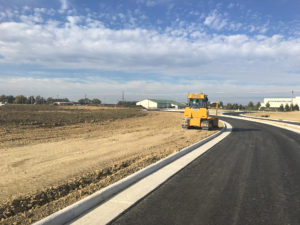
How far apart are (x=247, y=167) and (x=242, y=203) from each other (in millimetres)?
3111

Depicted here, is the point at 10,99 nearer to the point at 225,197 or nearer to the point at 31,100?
the point at 31,100

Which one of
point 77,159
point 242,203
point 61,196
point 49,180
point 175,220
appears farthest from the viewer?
point 77,159

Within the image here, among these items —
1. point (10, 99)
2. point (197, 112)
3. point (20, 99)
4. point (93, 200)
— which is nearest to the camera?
point (93, 200)

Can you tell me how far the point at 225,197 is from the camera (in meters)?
4.86

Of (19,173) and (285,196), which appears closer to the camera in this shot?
(285,196)

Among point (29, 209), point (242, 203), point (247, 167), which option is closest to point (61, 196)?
point (29, 209)

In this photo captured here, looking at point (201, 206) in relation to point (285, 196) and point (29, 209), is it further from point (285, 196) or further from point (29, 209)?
point (29, 209)

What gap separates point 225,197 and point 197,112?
1327cm

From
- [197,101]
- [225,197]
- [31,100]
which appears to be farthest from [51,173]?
[31,100]

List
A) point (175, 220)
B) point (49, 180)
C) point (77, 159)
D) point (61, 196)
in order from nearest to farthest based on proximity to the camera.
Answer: point (175, 220), point (61, 196), point (49, 180), point (77, 159)

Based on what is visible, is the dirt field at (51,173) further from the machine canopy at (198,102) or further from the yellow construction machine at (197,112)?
the machine canopy at (198,102)

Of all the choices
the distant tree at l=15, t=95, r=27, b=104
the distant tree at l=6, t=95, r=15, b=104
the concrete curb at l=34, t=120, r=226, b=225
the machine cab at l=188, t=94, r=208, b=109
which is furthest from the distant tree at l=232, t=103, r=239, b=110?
the distant tree at l=6, t=95, r=15, b=104

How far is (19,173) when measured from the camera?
6.54 m

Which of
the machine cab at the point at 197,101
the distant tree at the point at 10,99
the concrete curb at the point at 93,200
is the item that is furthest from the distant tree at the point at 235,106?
the distant tree at the point at 10,99
